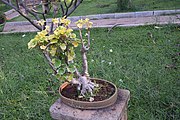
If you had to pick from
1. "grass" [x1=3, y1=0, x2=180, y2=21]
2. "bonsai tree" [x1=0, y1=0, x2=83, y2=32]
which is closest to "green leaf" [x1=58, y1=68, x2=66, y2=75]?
"bonsai tree" [x1=0, y1=0, x2=83, y2=32]

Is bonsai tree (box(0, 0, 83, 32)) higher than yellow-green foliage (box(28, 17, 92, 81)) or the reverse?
higher

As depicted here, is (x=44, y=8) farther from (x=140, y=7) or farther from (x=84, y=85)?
(x=140, y=7)

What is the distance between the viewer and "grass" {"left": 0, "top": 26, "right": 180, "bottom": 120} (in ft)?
7.05

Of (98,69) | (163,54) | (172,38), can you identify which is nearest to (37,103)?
(98,69)

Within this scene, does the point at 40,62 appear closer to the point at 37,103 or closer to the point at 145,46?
the point at 37,103

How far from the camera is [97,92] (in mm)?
1585

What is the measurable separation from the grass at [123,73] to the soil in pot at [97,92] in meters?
0.54

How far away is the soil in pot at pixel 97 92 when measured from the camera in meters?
1.54

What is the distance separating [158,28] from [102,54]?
1312 millimetres

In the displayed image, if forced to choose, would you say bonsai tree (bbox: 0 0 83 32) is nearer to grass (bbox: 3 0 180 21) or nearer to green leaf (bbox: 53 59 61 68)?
green leaf (bbox: 53 59 61 68)

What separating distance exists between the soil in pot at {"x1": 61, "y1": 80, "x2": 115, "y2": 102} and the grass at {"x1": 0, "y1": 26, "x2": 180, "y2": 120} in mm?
542

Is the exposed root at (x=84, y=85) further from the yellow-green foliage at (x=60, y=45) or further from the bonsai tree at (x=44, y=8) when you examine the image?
the bonsai tree at (x=44, y=8)

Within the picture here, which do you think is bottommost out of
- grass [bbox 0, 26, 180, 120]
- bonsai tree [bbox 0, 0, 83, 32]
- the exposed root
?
grass [bbox 0, 26, 180, 120]

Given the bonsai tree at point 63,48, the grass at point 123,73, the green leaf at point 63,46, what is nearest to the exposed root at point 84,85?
the bonsai tree at point 63,48
